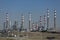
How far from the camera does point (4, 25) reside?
35.1 m

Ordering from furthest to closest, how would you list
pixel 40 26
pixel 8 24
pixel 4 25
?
pixel 40 26 → pixel 4 25 → pixel 8 24

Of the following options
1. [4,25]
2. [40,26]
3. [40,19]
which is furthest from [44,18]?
[4,25]

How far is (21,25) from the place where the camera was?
109ft

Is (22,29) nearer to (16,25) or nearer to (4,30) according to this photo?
(16,25)

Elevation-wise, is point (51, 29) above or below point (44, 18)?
below

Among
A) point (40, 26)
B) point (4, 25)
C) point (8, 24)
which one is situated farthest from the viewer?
point (40, 26)

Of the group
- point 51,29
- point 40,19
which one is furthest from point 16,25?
point 51,29

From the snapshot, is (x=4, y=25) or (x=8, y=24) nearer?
(x=8, y=24)

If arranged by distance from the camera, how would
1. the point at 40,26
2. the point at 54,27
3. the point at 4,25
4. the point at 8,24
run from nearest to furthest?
the point at 54,27, the point at 8,24, the point at 4,25, the point at 40,26

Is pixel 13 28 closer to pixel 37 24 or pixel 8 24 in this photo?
pixel 8 24

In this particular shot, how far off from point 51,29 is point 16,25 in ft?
32.7

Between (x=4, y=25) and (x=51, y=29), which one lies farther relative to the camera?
(x=4, y=25)

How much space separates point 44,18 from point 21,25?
716cm

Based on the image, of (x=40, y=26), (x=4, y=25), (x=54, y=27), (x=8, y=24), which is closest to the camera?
(x=54, y=27)
